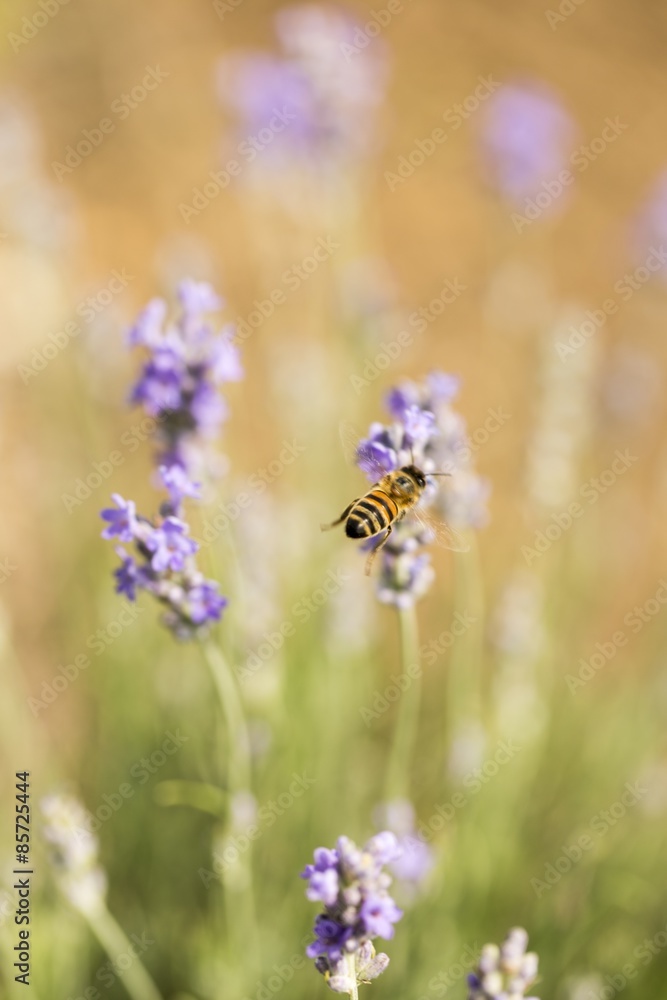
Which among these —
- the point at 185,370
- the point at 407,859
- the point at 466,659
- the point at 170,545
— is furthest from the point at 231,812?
the point at 466,659

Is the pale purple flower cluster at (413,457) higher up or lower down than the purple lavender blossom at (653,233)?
lower down

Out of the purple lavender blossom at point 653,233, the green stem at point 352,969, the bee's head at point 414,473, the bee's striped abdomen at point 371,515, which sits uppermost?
the purple lavender blossom at point 653,233

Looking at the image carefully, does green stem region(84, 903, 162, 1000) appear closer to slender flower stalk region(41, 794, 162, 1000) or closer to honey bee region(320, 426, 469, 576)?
slender flower stalk region(41, 794, 162, 1000)

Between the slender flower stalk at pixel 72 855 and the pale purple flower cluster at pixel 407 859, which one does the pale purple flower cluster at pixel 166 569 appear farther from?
the pale purple flower cluster at pixel 407 859

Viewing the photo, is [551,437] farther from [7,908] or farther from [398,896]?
[7,908]

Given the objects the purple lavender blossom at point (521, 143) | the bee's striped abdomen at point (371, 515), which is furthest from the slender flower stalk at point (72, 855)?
the purple lavender blossom at point (521, 143)

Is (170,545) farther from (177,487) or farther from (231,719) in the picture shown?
(231,719)
